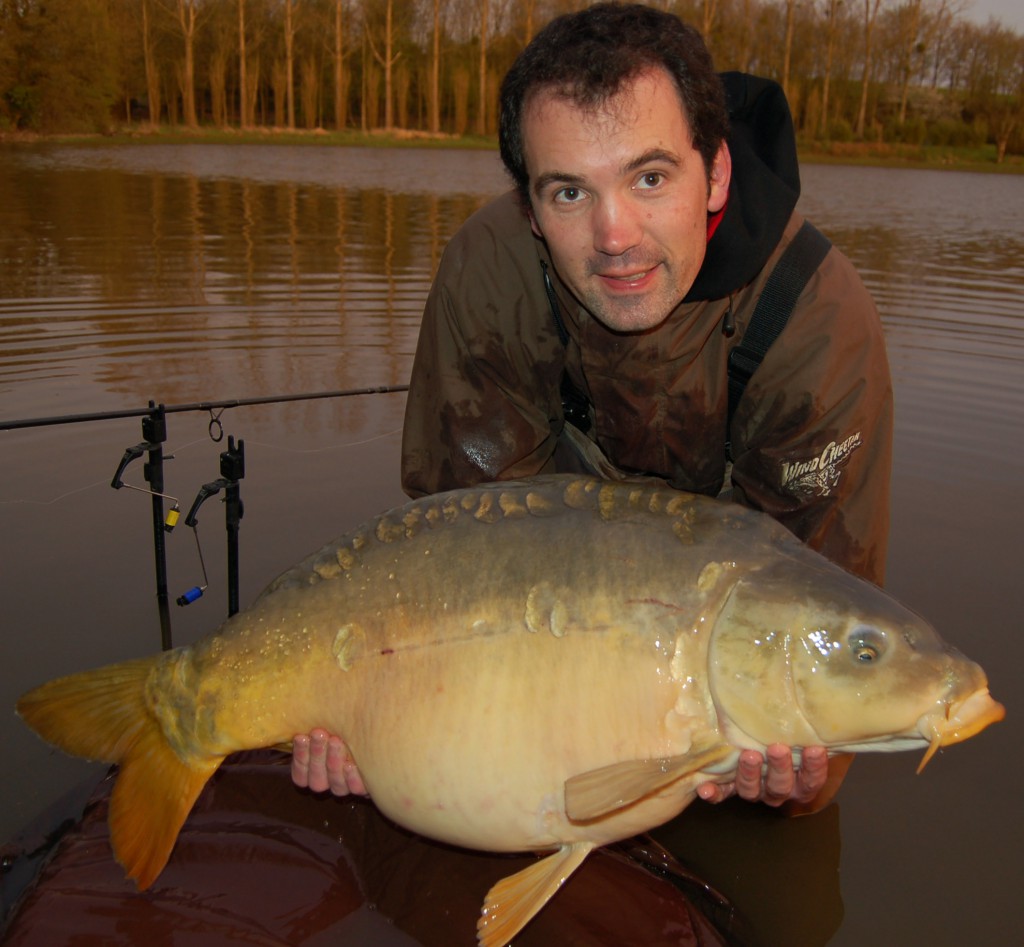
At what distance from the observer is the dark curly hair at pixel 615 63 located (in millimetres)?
2125

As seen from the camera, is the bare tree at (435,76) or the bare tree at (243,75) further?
the bare tree at (435,76)

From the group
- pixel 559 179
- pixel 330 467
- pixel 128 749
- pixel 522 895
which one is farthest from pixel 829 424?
pixel 330 467

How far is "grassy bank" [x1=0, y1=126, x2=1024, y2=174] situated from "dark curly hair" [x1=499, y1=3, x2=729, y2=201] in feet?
127

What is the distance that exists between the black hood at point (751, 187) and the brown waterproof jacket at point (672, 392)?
0.6 inches

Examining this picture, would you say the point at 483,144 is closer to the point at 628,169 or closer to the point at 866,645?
the point at 628,169

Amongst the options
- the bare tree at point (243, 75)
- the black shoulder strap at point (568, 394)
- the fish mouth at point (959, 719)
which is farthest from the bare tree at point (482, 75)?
the fish mouth at point (959, 719)

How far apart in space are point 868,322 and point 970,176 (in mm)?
37902

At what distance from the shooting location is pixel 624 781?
164 cm

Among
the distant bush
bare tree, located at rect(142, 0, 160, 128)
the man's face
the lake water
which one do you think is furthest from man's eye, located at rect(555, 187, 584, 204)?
the distant bush

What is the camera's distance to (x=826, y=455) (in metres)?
2.31

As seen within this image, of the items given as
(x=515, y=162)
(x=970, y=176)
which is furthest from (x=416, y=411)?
(x=970, y=176)

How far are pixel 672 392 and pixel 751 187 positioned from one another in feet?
1.72

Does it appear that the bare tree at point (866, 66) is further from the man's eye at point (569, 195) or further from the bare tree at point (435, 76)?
the man's eye at point (569, 195)

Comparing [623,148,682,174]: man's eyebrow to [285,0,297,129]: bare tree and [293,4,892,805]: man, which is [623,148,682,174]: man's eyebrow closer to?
[293,4,892,805]: man
